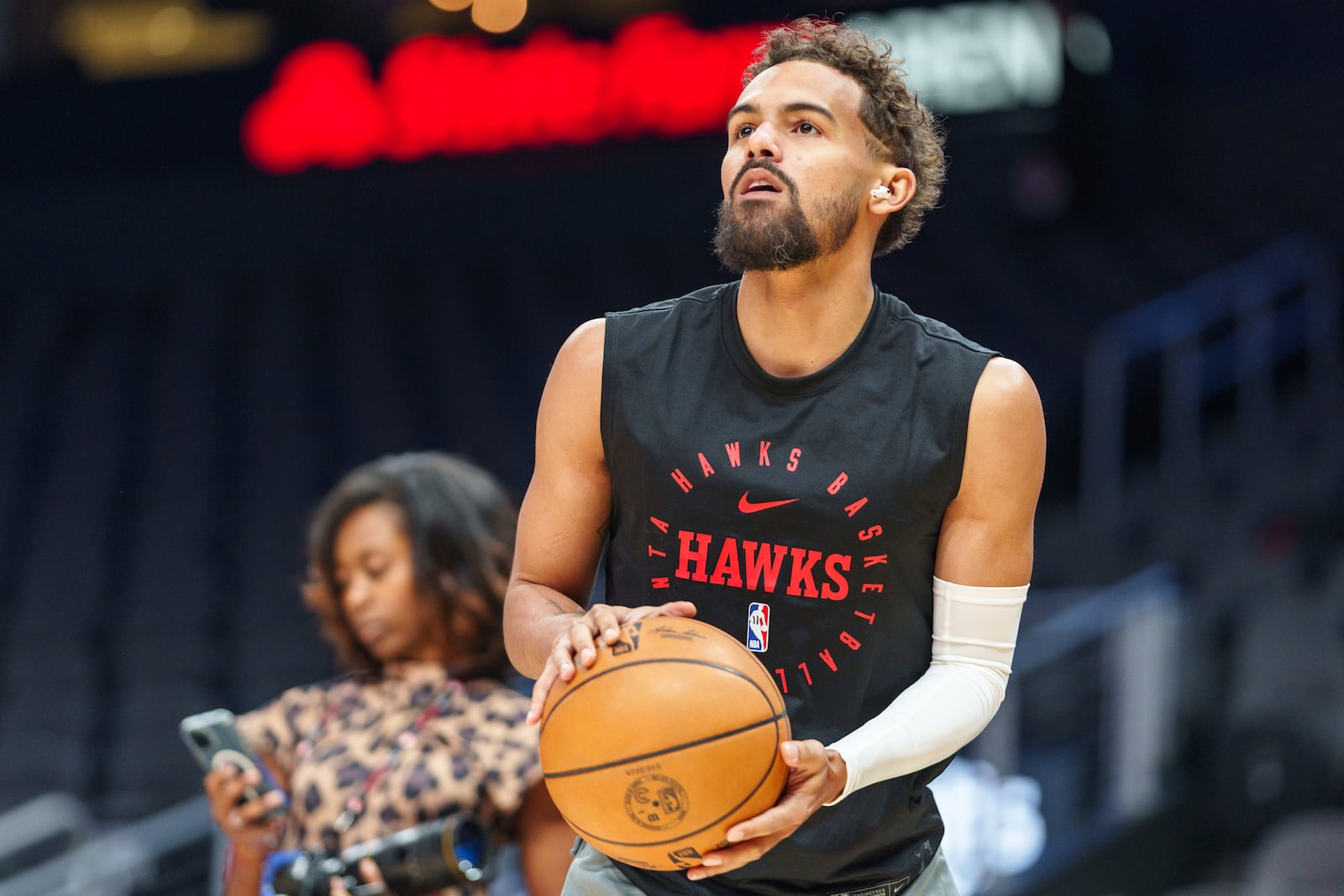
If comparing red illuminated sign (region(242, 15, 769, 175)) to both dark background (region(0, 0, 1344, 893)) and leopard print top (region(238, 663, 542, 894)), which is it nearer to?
dark background (region(0, 0, 1344, 893))

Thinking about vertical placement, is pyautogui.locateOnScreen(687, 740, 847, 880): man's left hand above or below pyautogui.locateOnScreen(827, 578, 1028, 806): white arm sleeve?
below

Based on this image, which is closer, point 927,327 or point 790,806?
point 790,806

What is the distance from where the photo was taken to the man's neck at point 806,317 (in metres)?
2.54

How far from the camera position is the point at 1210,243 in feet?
36.1

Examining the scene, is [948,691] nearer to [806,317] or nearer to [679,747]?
[679,747]

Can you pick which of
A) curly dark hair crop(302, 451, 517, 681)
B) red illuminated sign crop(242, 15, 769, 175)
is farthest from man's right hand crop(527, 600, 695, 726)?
red illuminated sign crop(242, 15, 769, 175)

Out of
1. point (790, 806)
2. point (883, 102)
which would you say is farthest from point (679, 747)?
point (883, 102)

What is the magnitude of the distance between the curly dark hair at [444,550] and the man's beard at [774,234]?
3.74 feet

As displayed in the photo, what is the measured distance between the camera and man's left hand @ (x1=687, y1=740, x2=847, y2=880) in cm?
207

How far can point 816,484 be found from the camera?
2400 millimetres

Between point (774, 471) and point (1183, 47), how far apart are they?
10.5 metres

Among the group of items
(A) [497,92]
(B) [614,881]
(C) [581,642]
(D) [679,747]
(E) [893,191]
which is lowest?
(B) [614,881]

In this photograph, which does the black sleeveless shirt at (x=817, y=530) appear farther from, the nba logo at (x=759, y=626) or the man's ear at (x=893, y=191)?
the man's ear at (x=893, y=191)

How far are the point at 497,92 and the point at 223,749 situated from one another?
9060 mm
